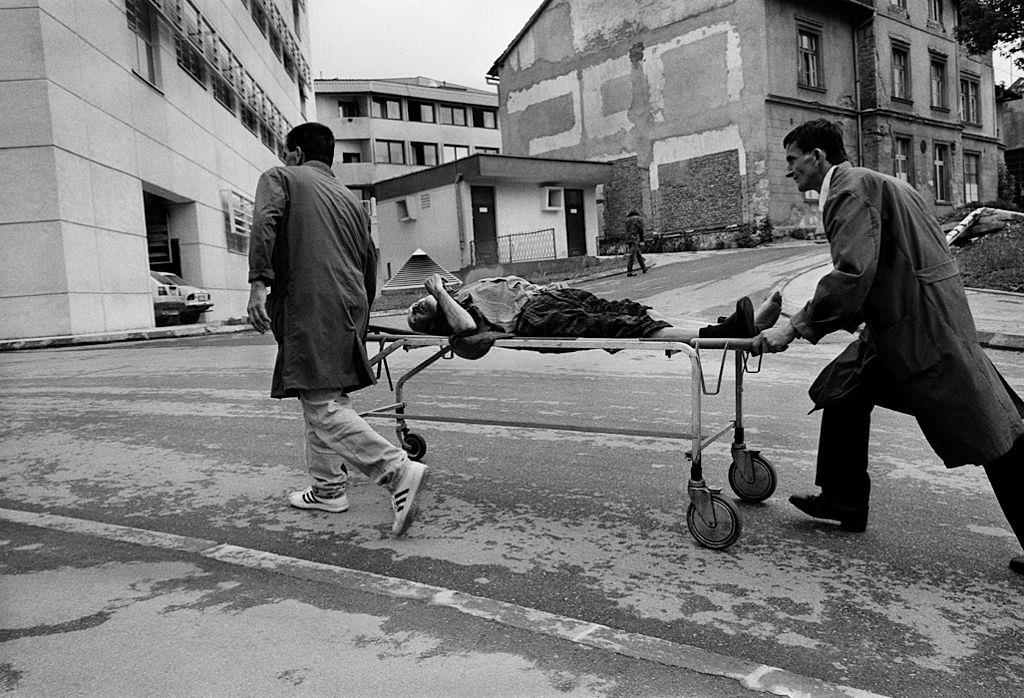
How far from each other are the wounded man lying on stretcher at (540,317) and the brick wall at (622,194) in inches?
1119

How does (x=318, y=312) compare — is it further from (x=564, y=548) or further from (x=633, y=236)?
(x=633, y=236)

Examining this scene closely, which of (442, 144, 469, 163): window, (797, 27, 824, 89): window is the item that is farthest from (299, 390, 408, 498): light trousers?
(442, 144, 469, 163): window

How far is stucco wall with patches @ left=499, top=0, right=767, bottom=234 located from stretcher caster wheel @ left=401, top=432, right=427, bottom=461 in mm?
25838

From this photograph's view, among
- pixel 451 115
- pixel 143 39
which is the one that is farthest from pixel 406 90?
pixel 143 39

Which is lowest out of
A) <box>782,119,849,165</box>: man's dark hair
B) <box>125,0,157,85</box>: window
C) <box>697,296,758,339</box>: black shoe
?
<box>697,296,758,339</box>: black shoe

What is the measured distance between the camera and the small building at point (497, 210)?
98.9 ft

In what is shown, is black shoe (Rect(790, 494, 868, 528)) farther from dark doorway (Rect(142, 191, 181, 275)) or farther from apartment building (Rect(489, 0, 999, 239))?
apartment building (Rect(489, 0, 999, 239))

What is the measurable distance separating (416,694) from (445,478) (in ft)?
8.10

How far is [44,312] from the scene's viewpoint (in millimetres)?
15336

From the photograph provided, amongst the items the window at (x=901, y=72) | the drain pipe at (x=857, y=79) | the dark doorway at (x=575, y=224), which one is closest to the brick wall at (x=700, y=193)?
the dark doorway at (x=575, y=224)

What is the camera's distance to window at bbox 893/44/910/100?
109 feet

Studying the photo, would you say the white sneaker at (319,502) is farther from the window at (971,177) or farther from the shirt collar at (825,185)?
the window at (971,177)

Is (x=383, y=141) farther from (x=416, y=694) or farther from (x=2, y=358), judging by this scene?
(x=416, y=694)

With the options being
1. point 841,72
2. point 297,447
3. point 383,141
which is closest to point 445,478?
Answer: point 297,447
